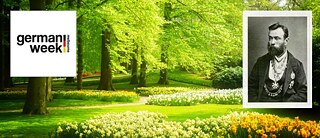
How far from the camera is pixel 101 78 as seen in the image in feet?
29.0

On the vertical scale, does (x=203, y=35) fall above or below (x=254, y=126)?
above

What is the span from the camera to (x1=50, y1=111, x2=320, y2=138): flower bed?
506cm

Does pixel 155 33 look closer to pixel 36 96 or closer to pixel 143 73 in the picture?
pixel 143 73

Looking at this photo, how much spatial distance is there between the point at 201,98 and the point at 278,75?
2384 mm

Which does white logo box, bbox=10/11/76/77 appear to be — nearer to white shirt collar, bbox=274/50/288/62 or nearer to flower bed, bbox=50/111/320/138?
flower bed, bbox=50/111/320/138

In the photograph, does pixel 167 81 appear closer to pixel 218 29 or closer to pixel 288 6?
pixel 218 29

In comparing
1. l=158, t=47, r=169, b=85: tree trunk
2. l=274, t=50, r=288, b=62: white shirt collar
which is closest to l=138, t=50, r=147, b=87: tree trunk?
l=158, t=47, r=169, b=85: tree trunk

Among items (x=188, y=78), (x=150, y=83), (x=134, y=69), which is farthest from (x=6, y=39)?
(x=188, y=78)

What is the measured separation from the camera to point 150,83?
8.75 m

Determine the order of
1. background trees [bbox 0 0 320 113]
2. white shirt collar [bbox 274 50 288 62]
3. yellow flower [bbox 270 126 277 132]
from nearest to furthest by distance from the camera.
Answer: yellow flower [bbox 270 126 277 132], white shirt collar [bbox 274 50 288 62], background trees [bbox 0 0 320 113]

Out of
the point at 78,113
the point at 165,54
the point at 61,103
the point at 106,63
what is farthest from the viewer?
the point at 165,54

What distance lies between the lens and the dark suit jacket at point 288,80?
18.7 feet

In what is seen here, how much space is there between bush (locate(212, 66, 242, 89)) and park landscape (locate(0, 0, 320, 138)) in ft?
0.07

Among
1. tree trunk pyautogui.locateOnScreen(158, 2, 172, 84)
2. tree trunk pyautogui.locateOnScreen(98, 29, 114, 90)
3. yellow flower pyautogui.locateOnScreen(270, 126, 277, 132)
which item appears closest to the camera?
yellow flower pyautogui.locateOnScreen(270, 126, 277, 132)
